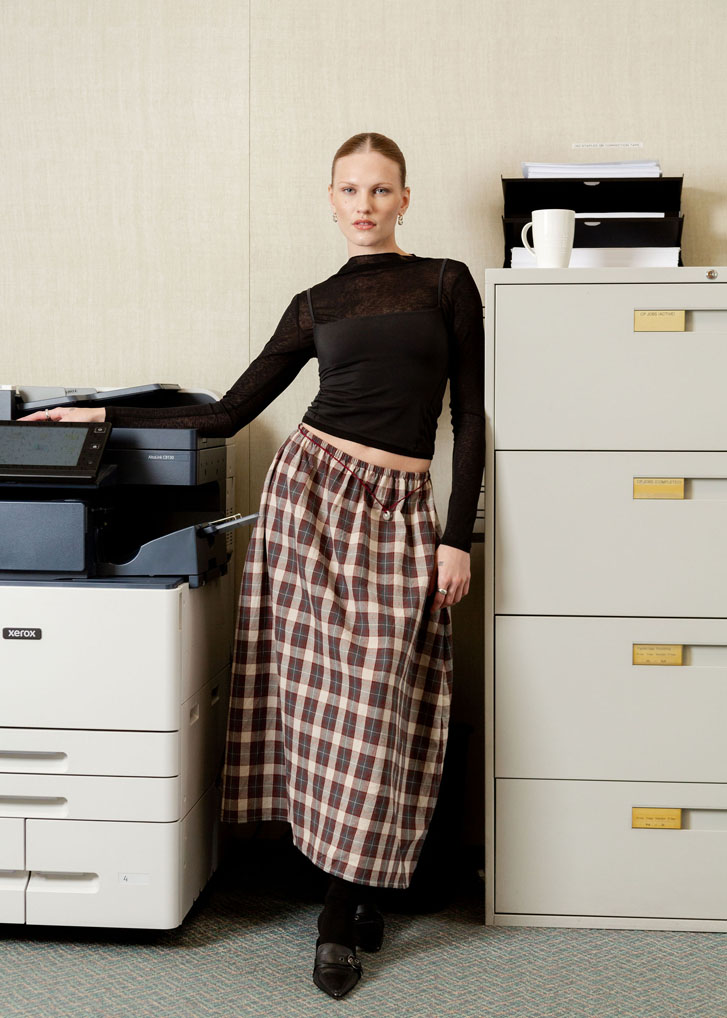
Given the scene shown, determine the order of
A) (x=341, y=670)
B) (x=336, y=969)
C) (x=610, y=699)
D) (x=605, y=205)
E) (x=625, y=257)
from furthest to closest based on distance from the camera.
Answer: (x=605, y=205), (x=625, y=257), (x=610, y=699), (x=341, y=670), (x=336, y=969)

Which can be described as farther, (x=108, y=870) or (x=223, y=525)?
(x=223, y=525)

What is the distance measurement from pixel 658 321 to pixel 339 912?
51.8 inches

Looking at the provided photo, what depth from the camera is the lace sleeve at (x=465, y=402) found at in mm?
1977

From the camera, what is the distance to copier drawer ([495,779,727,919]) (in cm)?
200

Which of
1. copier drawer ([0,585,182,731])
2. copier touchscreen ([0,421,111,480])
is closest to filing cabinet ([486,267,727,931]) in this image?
copier drawer ([0,585,182,731])

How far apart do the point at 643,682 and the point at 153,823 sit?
1005mm

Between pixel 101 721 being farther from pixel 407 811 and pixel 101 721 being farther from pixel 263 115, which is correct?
pixel 263 115

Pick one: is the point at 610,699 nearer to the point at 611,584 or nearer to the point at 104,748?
the point at 611,584

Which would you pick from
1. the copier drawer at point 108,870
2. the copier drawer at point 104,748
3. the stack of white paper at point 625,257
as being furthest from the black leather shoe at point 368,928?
the stack of white paper at point 625,257

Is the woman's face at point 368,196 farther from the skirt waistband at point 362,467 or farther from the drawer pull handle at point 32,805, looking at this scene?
the drawer pull handle at point 32,805

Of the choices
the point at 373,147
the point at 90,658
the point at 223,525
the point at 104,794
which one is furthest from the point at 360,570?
the point at 373,147

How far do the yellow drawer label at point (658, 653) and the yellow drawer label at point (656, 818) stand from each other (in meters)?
0.30

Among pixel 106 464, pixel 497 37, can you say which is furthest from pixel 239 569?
pixel 497 37

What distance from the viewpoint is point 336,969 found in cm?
180
